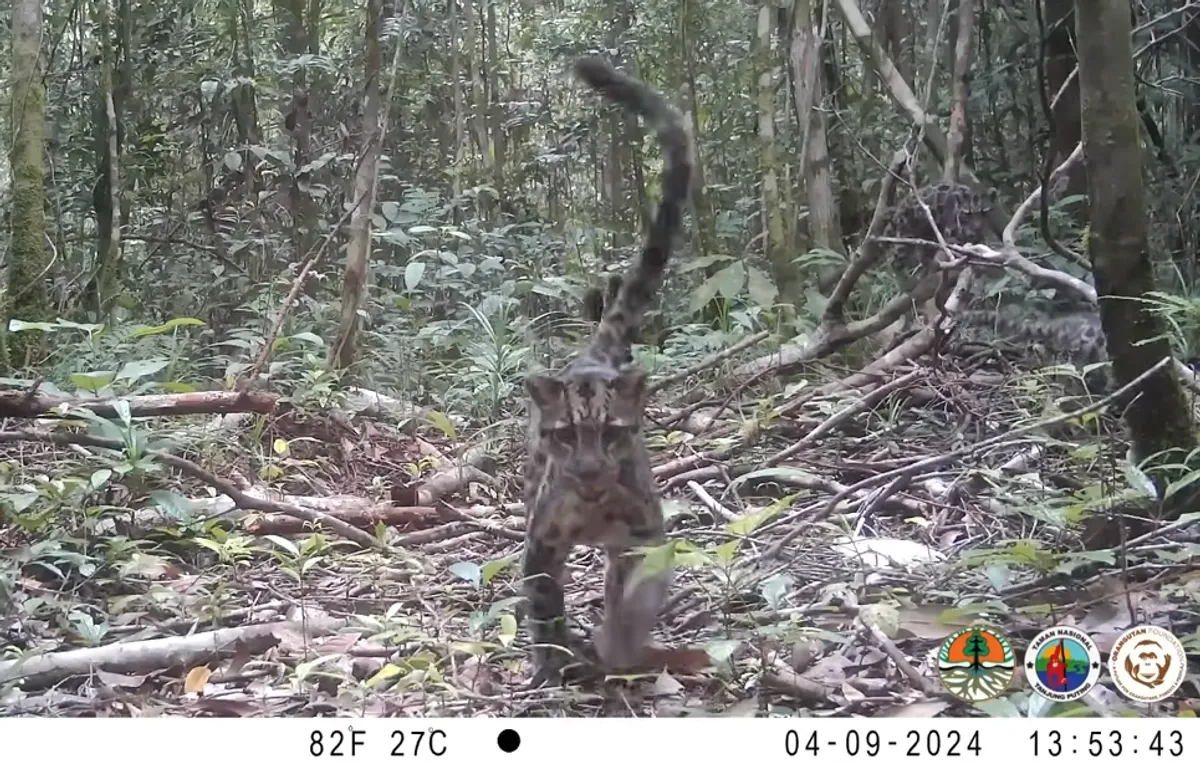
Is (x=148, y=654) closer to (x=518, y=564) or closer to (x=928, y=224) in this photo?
(x=518, y=564)

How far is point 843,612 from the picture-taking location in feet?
3.99

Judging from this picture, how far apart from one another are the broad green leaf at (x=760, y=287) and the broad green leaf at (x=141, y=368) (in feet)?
3.19

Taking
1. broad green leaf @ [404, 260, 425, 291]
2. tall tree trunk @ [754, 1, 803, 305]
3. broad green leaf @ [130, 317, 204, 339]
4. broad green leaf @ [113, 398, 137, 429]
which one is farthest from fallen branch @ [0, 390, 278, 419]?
tall tree trunk @ [754, 1, 803, 305]

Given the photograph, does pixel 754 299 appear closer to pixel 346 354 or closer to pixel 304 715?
pixel 346 354

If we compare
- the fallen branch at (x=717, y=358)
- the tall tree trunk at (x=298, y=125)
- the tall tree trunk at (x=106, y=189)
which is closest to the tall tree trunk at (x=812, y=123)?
the fallen branch at (x=717, y=358)

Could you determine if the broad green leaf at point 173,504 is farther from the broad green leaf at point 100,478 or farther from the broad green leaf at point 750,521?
the broad green leaf at point 750,521

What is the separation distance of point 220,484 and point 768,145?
3.33ft

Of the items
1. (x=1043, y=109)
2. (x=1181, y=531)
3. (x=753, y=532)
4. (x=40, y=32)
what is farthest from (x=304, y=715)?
(x=40, y=32)

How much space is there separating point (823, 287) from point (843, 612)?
835 millimetres

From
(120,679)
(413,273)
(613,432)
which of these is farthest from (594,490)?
(413,273)

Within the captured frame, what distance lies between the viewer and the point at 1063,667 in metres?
1.05

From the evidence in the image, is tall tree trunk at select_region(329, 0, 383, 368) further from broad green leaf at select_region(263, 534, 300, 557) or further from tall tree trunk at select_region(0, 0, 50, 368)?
tall tree trunk at select_region(0, 0, 50, 368)

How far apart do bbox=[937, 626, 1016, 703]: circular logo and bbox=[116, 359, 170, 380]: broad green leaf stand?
129 cm

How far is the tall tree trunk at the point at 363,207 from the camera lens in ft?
6.30
